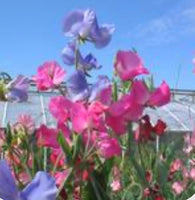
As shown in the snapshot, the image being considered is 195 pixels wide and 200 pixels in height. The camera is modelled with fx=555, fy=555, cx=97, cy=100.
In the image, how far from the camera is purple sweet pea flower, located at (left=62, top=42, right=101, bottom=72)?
65cm

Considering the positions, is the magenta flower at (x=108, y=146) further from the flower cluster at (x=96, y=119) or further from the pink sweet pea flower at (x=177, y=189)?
the pink sweet pea flower at (x=177, y=189)

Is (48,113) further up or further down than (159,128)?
further up

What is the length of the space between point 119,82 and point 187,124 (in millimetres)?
7575

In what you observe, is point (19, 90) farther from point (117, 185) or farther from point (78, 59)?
point (117, 185)

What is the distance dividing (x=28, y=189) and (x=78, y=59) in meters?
0.30

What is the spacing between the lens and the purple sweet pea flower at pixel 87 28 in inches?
25.9

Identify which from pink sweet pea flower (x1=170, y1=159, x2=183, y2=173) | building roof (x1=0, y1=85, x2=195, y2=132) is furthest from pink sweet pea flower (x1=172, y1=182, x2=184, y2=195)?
building roof (x1=0, y1=85, x2=195, y2=132)

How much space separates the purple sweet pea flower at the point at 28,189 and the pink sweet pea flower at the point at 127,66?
0.24m

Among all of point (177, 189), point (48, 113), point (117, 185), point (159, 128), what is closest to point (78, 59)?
point (159, 128)

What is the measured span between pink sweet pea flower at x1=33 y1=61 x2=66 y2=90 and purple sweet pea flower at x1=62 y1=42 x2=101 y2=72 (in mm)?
25

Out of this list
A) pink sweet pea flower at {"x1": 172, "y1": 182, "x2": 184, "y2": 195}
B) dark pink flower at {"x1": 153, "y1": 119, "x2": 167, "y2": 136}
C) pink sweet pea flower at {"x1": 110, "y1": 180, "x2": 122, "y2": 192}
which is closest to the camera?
dark pink flower at {"x1": 153, "y1": 119, "x2": 167, "y2": 136}

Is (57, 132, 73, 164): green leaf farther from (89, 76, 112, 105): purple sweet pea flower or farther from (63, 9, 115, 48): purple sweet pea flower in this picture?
(63, 9, 115, 48): purple sweet pea flower

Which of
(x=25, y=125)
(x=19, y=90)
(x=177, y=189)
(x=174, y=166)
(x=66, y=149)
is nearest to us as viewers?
(x=66, y=149)

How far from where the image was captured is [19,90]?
761mm
